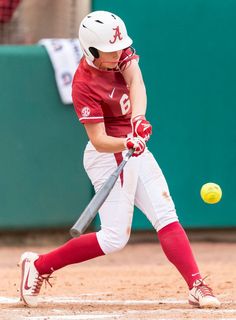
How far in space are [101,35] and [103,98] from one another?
354mm

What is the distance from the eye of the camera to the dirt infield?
6363mm

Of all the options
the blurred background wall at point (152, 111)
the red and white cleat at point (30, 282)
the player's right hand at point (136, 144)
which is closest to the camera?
the player's right hand at point (136, 144)

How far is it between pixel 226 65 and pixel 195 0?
2.02 ft

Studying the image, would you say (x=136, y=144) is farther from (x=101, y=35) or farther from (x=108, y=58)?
(x=101, y=35)

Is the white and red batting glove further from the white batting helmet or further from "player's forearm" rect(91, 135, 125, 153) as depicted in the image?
the white batting helmet

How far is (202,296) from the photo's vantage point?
21.1 ft

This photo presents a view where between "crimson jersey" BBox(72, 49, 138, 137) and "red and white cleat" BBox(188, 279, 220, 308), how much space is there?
3.06 feet

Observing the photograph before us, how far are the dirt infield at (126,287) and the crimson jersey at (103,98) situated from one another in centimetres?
102

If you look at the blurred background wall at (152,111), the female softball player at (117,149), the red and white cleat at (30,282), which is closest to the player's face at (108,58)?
the female softball player at (117,149)

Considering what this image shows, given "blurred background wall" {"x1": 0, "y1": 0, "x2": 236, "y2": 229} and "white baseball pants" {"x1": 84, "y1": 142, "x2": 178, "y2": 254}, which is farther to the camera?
"blurred background wall" {"x1": 0, "y1": 0, "x2": 236, "y2": 229}

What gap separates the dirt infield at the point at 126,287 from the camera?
6.36 meters

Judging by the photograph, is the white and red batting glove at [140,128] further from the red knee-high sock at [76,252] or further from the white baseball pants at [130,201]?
the red knee-high sock at [76,252]

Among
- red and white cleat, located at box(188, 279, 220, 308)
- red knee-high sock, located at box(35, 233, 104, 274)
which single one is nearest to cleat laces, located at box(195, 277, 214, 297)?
red and white cleat, located at box(188, 279, 220, 308)

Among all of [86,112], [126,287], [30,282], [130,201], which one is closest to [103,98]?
[86,112]
